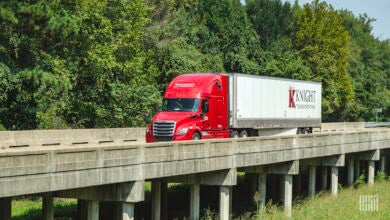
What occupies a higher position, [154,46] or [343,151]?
[154,46]

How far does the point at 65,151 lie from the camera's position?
17.5 metres

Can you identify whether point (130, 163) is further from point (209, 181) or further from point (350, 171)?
point (350, 171)

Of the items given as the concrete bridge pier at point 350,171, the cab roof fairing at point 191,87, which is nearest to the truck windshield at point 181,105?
the cab roof fairing at point 191,87

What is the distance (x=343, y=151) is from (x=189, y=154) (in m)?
17.9

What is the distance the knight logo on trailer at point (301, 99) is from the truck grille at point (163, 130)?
14.6 m

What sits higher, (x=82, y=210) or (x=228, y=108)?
(x=228, y=108)

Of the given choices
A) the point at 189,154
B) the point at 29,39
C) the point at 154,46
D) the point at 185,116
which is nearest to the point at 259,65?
the point at 154,46

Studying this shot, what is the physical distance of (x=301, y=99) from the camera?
43.3 m

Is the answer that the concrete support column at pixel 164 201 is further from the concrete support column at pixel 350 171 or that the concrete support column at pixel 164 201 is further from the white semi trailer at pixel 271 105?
the concrete support column at pixel 350 171

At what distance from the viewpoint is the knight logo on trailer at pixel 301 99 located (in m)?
41.8

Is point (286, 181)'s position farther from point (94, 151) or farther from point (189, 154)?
point (94, 151)

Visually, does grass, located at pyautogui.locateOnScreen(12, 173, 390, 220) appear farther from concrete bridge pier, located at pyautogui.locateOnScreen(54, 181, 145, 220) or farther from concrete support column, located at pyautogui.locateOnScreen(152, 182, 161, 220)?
concrete bridge pier, located at pyautogui.locateOnScreen(54, 181, 145, 220)

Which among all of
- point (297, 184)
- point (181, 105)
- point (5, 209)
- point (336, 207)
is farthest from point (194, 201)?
point (297, 184)

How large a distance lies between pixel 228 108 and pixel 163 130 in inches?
204
